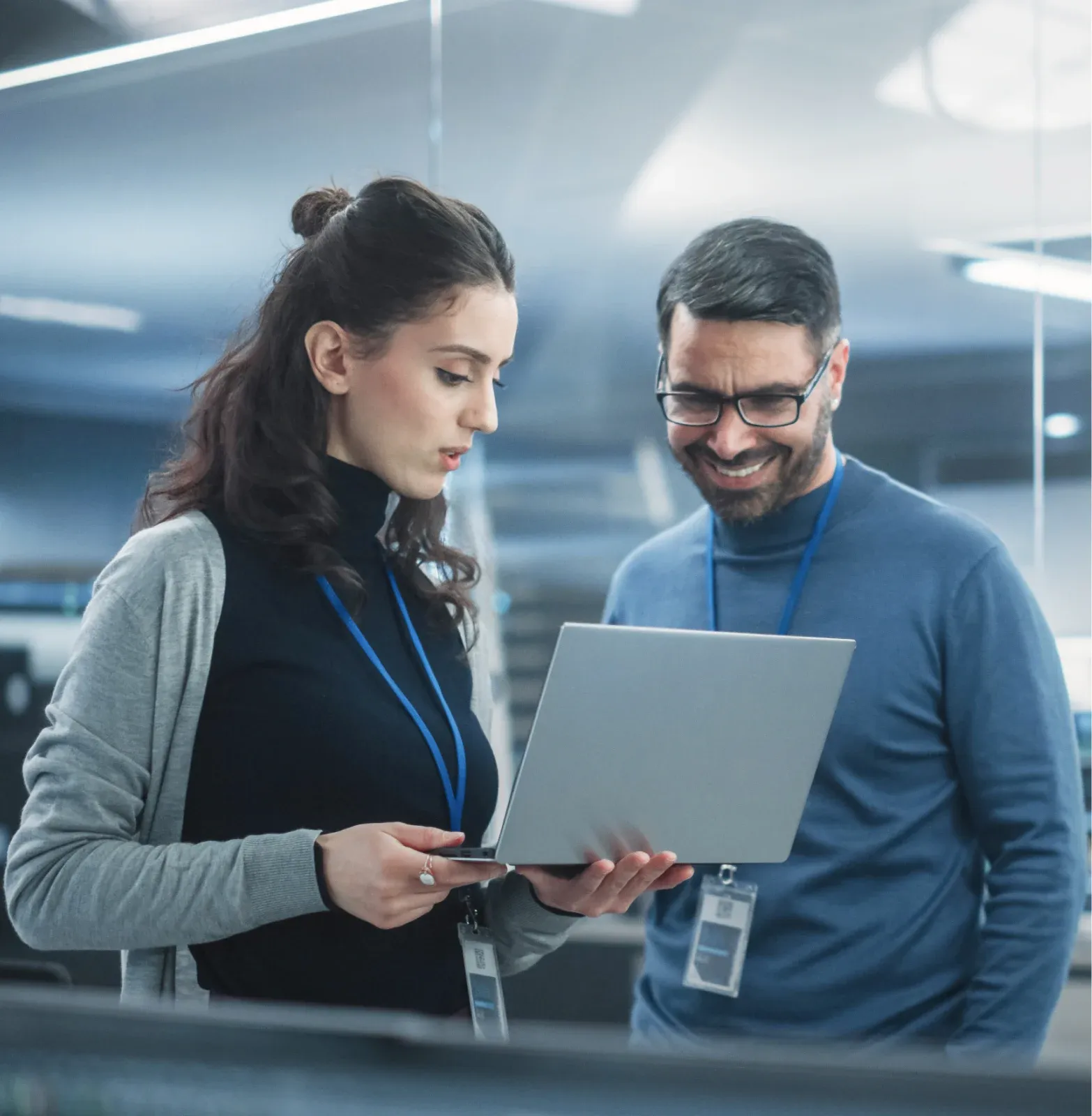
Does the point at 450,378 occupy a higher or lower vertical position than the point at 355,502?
higher

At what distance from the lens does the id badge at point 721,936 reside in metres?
1.65

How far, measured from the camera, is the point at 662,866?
131 centimetres

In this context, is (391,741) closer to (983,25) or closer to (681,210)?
(681,210)

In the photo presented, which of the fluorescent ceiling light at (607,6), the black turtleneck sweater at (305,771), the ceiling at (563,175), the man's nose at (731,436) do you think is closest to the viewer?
the black turtleneck sweater at (305,771)

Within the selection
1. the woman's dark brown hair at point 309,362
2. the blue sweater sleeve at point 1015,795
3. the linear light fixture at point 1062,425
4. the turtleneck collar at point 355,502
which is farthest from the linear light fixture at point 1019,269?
the turtleneck collar at point 355,502

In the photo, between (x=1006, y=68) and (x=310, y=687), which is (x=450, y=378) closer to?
(x=310, y=687)

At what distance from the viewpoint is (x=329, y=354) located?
4.83ft

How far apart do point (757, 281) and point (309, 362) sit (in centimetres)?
68

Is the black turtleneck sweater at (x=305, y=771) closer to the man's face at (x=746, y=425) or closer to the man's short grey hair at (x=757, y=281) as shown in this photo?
the man's face at (x=746, y=425)

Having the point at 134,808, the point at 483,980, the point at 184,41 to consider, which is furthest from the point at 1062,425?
the point at 184,41

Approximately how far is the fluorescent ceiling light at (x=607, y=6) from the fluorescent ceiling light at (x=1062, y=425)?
1.30 metres

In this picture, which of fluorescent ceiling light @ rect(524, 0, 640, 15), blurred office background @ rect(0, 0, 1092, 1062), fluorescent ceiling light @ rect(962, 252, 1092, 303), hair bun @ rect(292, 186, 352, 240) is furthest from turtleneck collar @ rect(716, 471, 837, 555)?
fluorescent ceiling light @ rect(524, 0, 640, 15)

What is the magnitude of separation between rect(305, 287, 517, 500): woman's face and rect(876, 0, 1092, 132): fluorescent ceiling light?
1.53m

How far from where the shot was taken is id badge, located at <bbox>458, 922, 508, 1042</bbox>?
1.31m
